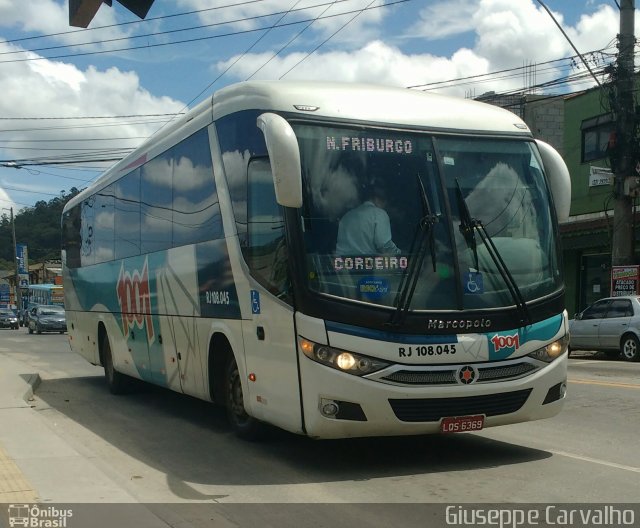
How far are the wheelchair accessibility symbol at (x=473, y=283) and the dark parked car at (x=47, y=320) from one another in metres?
38.3

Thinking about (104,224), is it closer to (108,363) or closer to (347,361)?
(108,363)

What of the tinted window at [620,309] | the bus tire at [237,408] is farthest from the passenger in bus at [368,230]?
the tinted window at [620,309]

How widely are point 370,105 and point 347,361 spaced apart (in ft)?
7.93

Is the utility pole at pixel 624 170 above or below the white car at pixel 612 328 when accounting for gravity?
above

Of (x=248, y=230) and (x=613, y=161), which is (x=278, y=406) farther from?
(x=613, y=161)

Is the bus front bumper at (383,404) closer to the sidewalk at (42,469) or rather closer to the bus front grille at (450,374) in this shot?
the bus front grille at (450,374)

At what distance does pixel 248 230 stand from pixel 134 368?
17.3 feet

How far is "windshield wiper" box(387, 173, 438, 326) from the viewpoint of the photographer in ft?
21.8

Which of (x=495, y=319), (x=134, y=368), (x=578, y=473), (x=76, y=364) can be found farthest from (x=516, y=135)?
(x=76, y=364)

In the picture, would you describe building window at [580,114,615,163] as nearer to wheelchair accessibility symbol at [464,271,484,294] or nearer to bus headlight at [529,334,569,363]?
bus headlight at [529,334,569,363]

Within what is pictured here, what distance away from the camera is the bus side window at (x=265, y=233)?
696cm

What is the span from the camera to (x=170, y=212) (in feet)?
33.2

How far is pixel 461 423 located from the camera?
6.82m

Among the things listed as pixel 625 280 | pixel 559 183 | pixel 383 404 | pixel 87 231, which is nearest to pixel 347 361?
pixel 383 404
